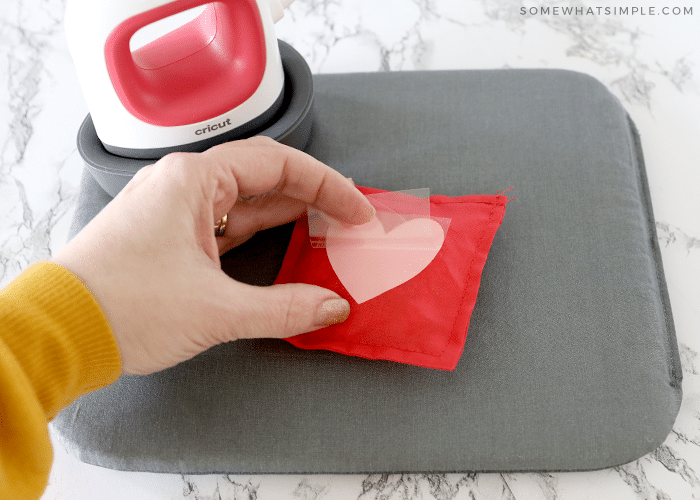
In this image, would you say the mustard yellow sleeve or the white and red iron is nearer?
the mustard yellow sleeve

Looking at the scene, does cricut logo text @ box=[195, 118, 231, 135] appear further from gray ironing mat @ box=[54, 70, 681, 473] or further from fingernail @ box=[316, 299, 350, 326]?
fingernail @ box=[316, 299, 350, 326]

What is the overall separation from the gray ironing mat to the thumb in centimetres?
6

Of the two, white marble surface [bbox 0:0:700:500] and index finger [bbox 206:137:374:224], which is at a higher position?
index finger [bbox 206:137:374:224]

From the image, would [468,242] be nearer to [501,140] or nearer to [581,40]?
[501,140]

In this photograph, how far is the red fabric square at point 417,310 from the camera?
2.23ft

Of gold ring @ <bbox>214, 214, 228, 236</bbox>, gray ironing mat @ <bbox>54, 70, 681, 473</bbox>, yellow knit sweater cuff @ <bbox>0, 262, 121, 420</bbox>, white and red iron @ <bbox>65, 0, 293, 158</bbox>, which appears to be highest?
white and red iron @ <bbox>65, 0, 293, 158</bbox>

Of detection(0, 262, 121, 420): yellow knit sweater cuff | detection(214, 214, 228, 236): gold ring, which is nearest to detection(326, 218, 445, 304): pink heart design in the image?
detection(214, 214, 228, 236): gold ring

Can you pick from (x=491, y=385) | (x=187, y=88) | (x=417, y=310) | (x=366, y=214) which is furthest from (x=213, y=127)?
(x=491, y=385)

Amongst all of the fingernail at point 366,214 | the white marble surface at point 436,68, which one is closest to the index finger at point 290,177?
the fingernail at point 366,214

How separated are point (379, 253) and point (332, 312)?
0.33 ft

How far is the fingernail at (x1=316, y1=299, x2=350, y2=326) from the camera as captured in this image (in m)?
0.66

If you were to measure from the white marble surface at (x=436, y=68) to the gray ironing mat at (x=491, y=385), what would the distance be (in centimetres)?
4

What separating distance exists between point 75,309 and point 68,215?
45 cm

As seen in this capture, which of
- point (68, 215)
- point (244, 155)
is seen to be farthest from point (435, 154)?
point (68, 215)
